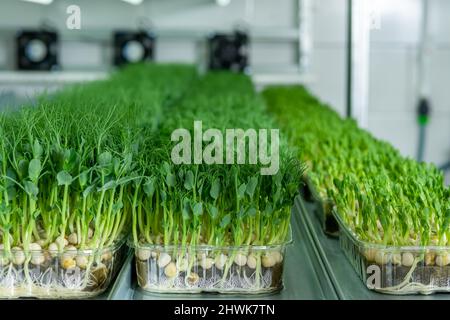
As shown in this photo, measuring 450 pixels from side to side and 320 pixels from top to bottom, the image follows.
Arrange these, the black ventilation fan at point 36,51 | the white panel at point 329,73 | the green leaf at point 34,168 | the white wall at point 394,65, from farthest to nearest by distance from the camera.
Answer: the white panel at point 329,73 < the black ventilation fan at point 36,51 < the white wall at point 394,65 < the green leaf at point 34,168

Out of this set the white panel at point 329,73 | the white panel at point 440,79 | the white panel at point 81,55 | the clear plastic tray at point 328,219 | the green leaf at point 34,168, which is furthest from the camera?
the white panel at point 329,73

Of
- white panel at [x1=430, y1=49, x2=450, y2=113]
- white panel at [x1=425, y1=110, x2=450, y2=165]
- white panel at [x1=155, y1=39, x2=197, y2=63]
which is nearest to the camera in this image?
white panel at [x1=425, y1=110, x2=450, y2=165]

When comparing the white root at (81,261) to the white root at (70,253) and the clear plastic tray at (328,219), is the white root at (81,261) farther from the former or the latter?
the clear plastic tray at (328,219)

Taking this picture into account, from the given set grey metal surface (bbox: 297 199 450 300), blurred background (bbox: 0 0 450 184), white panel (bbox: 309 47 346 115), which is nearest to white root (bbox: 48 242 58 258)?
grey metal surface (bbox: 297 199 450 300)

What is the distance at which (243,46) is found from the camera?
5.14m

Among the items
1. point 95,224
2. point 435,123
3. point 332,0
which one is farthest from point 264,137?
point 332,0

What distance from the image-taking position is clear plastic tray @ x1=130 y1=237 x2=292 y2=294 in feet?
3.46

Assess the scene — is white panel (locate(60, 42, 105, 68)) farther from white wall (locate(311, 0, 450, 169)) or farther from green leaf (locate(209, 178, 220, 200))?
green leaf (locate(209, 178, 220, 200))

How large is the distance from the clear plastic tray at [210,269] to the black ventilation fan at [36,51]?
13.8ft

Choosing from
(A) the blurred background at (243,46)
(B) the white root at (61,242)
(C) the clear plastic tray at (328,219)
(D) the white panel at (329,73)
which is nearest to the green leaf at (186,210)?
(B) the white root at (61,242)

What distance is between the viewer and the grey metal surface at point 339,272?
40.3 inches

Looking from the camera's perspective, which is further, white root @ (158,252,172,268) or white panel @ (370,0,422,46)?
white panel @ (370,0,422,46)

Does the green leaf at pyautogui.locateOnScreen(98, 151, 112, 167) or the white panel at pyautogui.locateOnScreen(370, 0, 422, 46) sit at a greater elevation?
the white panel at pyautogui.locateOnScreen(370, 0, 422, 46)
